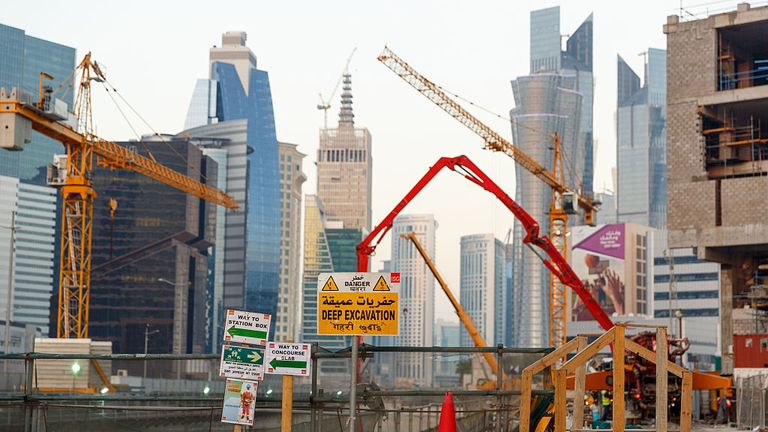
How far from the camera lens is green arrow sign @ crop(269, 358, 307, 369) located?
52.8 feet

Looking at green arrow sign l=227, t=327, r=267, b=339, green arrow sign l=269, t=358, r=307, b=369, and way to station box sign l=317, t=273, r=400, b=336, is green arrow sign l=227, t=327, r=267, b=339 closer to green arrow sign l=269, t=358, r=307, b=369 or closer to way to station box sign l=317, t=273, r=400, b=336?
green arrow sign l=269, t=358, r=307, b=369

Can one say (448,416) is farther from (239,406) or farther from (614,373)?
(614,373)

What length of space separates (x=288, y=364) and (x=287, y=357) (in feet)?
0.33

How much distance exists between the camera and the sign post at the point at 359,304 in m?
15.9

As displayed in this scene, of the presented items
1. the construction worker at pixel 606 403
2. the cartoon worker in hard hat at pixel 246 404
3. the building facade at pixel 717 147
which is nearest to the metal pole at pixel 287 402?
the cartoon worker in hard hat at pixel 246 404

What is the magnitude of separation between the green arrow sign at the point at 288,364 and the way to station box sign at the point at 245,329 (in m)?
0.31

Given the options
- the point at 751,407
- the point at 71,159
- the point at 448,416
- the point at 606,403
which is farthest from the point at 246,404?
the point at 71,159

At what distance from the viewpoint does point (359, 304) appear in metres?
16.1

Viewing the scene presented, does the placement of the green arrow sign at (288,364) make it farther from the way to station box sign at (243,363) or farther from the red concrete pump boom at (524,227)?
the red concrete pump boom at (524,227)

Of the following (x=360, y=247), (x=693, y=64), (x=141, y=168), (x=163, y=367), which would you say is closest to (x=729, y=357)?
(x=693, y=64)

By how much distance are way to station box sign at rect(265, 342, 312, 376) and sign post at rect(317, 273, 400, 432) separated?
0.42m

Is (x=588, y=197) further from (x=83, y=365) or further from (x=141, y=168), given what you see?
(x=83, y=365)

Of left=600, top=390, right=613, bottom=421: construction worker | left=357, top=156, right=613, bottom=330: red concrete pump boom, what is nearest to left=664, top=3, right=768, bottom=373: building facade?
left=357, top=156, right=613, bottom=330: red concrete pump boom

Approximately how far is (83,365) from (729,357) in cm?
4353
